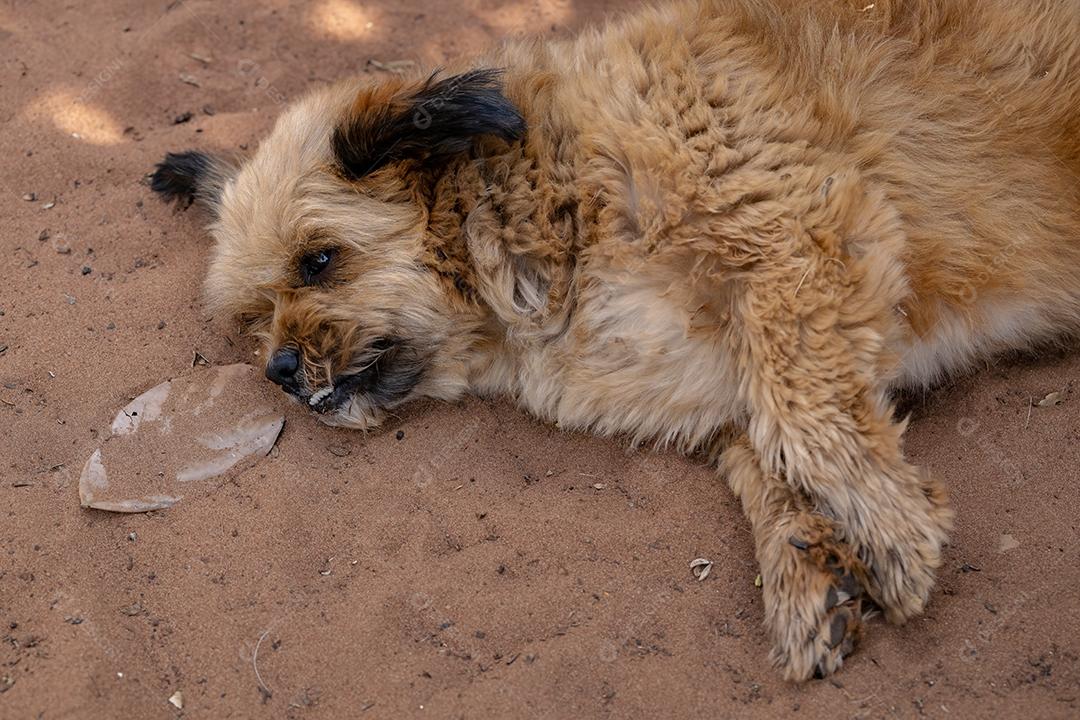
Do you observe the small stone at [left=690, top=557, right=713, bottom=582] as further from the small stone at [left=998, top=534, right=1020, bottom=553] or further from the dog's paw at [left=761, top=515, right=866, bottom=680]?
the small stone at [left=998, top=534, right=1020, bottom=553]

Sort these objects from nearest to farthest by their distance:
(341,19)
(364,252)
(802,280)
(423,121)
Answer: (802,280) < (423,121) < (364,252) < (341,19)

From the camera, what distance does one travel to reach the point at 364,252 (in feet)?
12.9

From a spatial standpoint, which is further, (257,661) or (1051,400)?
(1051,400)

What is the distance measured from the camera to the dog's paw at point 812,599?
3211mm

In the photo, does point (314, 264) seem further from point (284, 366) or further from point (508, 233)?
point (508, 233)

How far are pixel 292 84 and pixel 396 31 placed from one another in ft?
2.51

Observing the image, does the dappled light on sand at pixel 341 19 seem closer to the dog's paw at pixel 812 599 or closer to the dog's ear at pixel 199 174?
the dog's ear at pixel 199 174

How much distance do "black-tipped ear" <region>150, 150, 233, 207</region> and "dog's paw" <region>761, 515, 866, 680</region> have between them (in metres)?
2.92

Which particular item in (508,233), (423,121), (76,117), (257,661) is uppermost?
(423,121)

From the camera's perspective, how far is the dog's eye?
400 centimetres

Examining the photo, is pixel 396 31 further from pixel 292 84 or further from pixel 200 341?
pixel 200 341

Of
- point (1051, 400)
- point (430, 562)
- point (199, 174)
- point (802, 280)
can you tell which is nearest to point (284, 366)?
point (430, 562)

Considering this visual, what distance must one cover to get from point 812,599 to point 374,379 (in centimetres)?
187

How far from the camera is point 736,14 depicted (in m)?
3.95
